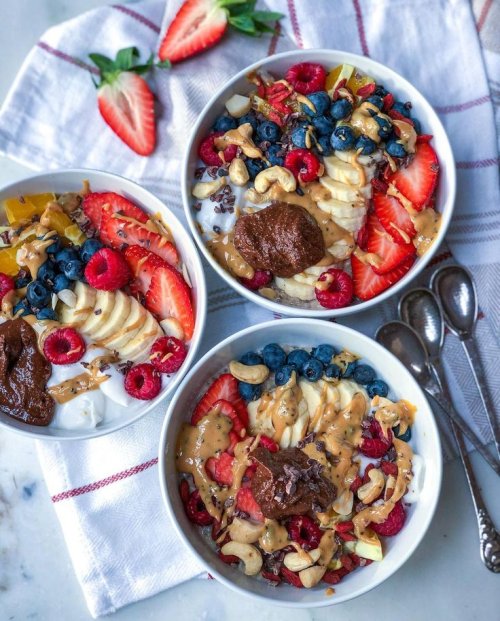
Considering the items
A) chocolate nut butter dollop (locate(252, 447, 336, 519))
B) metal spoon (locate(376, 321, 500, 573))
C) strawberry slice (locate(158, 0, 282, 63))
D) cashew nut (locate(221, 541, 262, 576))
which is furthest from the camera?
strawberry slice (locate(158, 0, 282, 63))

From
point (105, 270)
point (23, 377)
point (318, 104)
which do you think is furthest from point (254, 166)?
point (23, 377)

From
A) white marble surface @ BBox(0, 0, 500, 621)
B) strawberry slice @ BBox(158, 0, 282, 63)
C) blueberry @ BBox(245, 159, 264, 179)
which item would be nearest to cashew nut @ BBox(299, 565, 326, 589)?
white marble surface @ BBox(0, 0, 500, 621)

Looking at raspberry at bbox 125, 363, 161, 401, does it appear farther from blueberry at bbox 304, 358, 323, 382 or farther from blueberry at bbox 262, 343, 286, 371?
blueberry at bbox 304, 358, 323, 382

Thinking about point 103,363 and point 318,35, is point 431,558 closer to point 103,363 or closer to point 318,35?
point 103,363

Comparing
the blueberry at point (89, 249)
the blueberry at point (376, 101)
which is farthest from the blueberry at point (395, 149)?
the blueberry at point (89, 249)

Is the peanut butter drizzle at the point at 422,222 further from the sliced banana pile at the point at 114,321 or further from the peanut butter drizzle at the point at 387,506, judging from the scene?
the sliced banana pile at the point at 114,321

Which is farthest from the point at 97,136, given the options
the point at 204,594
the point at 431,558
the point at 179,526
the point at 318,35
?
the point at 431,558
